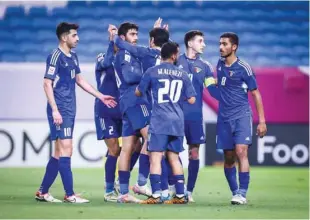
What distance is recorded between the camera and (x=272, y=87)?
50.0 feet

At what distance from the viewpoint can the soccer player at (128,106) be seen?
9.27m

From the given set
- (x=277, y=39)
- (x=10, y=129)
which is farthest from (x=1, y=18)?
(x=277, y=39)

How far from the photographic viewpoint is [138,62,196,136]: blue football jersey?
8906 mm

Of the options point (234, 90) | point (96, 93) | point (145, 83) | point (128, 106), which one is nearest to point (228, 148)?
point (234, 90)

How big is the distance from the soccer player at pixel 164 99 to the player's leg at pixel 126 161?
1.05ft

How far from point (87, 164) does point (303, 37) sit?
5482mm

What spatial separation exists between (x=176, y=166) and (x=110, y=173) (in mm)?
879

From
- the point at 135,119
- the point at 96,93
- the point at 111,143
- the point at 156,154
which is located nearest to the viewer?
the point at 156,154

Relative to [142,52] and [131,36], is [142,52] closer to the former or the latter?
[142,52]

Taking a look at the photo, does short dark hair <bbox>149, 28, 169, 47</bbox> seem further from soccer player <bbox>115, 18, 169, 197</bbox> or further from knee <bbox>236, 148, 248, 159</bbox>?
knee <bbox>236, 148, 248, 159</bbox>

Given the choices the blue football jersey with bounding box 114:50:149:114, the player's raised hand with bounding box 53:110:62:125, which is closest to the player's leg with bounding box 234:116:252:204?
the blue football jersey with bounding box 114:50:149:114

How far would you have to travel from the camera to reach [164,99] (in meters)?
8.97

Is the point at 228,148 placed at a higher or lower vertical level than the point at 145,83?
lower

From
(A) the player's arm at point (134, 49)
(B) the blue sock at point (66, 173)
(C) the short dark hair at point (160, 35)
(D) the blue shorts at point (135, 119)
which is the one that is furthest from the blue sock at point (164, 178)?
(C) the short dark hair at point (160, 35)
